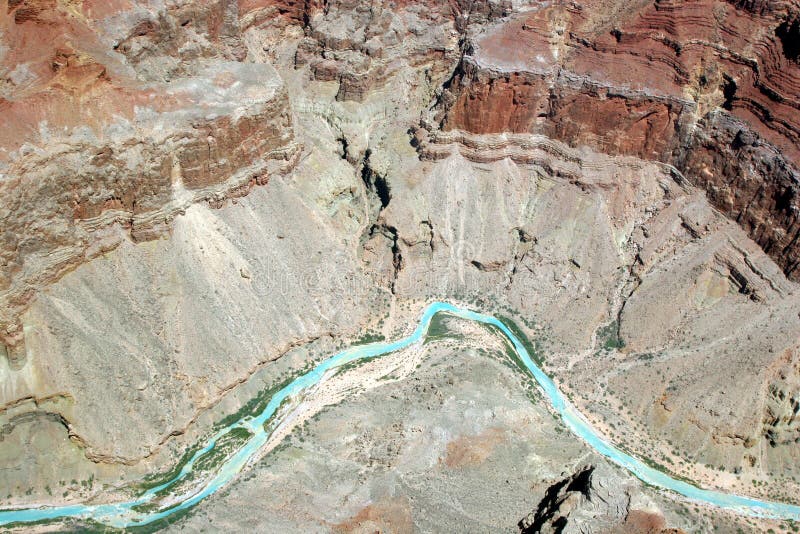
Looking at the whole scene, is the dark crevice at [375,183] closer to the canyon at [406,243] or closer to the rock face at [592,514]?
the canyon at [406,243]

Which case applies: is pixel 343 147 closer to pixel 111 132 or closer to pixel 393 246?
pixel 393 246

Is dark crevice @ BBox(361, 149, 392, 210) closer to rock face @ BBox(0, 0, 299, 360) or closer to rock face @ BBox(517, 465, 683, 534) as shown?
rock face @ BBox(0, 0, 299, 360)

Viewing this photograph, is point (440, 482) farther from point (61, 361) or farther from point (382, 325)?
point (61, 361)

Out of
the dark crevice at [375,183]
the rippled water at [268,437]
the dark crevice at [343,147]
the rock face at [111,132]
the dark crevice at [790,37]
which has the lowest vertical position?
the rippled water at [268,437]

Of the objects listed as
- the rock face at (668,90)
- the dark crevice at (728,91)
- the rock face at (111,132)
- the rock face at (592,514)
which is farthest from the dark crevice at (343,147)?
Answer: the rock face at (592,514)

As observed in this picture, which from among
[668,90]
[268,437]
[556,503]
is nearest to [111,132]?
[268,437]

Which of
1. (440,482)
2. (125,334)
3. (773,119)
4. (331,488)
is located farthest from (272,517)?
(773,119)
